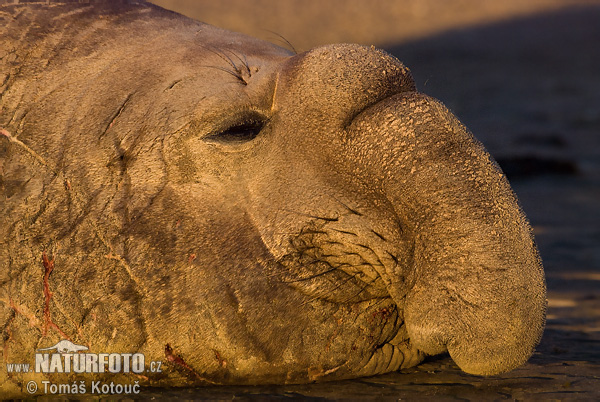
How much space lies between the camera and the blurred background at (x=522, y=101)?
332 centimetres

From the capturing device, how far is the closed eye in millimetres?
2945

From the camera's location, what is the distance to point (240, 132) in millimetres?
2977

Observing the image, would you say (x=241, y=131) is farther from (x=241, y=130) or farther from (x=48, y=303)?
(x=48, y=303)

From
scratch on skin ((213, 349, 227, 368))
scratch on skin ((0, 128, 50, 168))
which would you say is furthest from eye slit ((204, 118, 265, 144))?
scratch on skin ((213, 349, 227, 368))

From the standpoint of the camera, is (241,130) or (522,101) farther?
(522,101)

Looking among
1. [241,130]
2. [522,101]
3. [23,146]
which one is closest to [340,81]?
[241,130]

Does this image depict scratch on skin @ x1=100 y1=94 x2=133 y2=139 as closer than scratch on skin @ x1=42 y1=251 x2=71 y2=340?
No

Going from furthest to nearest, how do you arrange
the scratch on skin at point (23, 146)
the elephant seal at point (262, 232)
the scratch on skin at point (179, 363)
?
the scratch on skin at point (23, 146)
the scratch on skin at point (179, 363)
the elephant seal at point (262, 232)

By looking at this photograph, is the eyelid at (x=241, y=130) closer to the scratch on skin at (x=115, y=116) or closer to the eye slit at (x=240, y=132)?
the eye slit at (x=240, y=132)

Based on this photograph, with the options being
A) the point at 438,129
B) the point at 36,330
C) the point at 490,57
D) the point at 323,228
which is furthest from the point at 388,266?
the point at 490,57

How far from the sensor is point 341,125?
2.90 metres

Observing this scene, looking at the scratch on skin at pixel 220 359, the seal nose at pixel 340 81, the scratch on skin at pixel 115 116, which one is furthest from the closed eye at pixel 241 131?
the scratch on skin at pixel 220 359

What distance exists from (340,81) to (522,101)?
951cm

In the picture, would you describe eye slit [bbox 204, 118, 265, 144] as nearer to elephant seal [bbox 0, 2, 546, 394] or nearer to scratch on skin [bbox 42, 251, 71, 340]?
elephant seal [bbox 0, 2, 546, 394]
